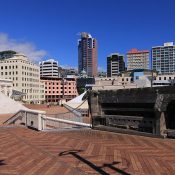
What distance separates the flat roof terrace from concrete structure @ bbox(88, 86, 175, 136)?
1.56 ft

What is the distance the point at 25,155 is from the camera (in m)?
7.35

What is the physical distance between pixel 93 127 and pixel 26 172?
619cm

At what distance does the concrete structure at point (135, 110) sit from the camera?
29.0ft

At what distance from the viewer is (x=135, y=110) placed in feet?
32.7

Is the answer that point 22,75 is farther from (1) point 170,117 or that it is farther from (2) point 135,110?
(1) point 170,117

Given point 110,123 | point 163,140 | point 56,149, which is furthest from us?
point 110,123

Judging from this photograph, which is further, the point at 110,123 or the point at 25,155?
the point at 110,123

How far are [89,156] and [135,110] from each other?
351cm

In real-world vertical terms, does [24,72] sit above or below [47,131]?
above

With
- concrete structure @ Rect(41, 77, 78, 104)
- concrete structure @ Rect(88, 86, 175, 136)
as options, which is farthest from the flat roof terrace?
concrete structure @ Rect(41, 77, 78, 104)

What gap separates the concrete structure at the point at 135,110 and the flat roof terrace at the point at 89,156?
0.48 metres

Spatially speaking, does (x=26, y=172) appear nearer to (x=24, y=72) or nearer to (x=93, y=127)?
(x=93, y=127)

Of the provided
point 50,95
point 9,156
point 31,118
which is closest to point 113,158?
point 9,156

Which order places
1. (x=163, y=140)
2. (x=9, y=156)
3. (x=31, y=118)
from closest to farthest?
1. (x=9, y=156)
2. (x=163, y=140)
3. (x=31, y=118)
